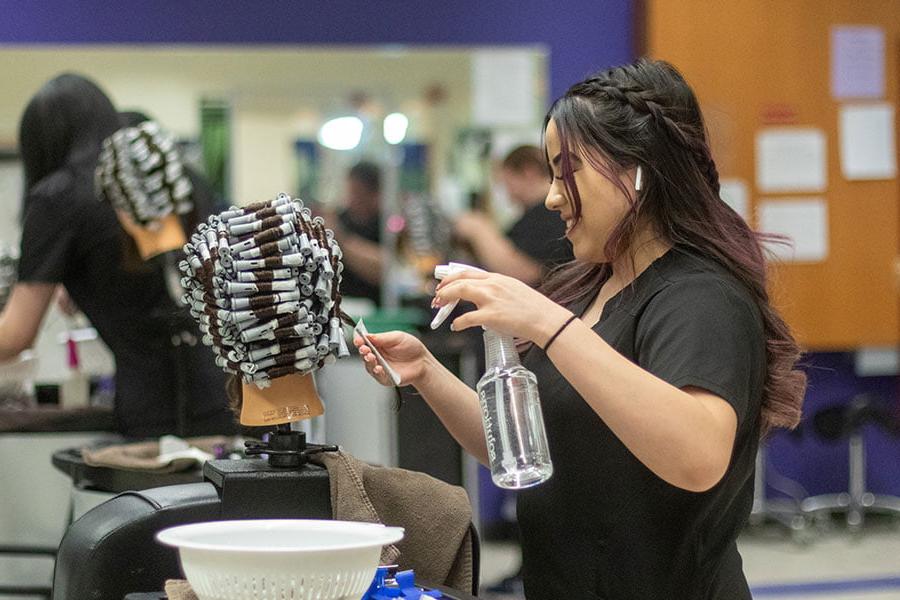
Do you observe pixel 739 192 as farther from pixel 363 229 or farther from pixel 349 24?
pixel 349 24

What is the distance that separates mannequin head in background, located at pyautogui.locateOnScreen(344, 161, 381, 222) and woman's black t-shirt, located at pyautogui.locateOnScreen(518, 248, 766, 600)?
3.31 meters

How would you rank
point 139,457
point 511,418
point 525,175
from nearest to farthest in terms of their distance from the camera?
point 511,418, point 139,457, point 525,175

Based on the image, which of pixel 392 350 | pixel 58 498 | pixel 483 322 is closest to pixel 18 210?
pixel 58 498

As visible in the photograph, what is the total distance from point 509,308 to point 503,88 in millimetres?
3757

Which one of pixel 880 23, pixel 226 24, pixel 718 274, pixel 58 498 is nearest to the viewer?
pixel 718 274

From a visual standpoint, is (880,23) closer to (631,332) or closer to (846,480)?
(846,480)

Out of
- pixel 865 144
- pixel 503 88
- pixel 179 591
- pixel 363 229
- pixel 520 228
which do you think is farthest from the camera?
pixel 865 144

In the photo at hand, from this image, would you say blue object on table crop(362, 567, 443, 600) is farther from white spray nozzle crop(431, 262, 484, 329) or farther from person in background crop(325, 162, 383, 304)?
person in background crop(325, 162, 383, 304)

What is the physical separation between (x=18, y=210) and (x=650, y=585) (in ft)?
11.5

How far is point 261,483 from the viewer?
136cm

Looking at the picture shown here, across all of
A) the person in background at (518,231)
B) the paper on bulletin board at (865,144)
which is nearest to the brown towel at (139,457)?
the person in background at (518,231)

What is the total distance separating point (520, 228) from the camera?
422 cm

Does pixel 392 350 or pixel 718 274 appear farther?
pixel 392 350

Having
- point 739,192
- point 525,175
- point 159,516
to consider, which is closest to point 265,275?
point 159,516
